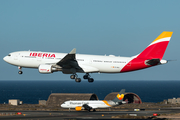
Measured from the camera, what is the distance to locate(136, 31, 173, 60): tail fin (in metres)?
60.7

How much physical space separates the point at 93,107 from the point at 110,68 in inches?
844

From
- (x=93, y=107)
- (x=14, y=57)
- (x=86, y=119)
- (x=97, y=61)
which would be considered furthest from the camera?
(x=93, y=107)

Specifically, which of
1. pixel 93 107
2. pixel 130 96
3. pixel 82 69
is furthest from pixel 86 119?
pixel 130 96

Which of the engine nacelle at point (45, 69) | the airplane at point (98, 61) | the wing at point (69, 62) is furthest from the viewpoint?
the engine nacelle at point (45, 69)

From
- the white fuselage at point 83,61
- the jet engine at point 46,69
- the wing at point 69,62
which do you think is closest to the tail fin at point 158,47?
the white fuselage at point 83,61

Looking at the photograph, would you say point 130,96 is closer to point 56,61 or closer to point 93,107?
point 93,107

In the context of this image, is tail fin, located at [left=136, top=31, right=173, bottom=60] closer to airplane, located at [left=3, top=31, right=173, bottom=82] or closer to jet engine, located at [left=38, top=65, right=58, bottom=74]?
airplane, located at [left=3, top=31, right=173, bottom=82]

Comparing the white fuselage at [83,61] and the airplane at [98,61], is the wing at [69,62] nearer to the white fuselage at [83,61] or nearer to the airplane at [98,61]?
the airplane at [98,61]

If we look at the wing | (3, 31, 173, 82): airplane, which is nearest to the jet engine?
(3, 31, 173, 82): airplane

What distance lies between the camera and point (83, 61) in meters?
62.2

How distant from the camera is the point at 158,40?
62.1 m

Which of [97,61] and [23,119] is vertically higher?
[97,61]

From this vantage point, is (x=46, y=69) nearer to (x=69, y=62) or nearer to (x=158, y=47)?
(x=69, y=62)

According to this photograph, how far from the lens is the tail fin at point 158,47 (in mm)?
60697
